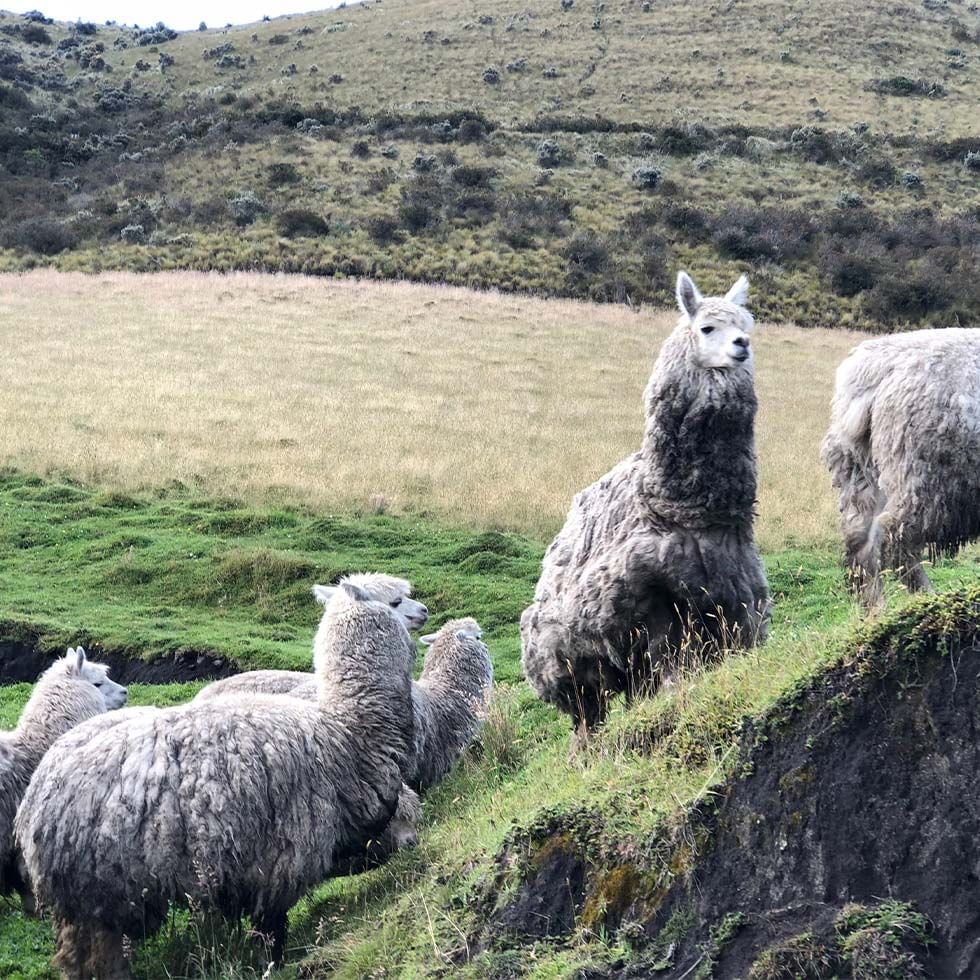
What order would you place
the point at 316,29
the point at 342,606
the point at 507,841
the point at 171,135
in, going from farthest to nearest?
1. the point at 316,29
2. the point at 171,135
3. the point at 342,606
4. the point at 507,841

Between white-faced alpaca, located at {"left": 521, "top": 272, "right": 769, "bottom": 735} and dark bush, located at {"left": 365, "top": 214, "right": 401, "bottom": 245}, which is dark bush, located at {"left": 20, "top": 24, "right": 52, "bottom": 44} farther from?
white-faced alpaca, located at {"left": 521, "top": 272, "right": 769, "bottom": 735}

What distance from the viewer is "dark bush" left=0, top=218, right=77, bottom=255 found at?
45719mm

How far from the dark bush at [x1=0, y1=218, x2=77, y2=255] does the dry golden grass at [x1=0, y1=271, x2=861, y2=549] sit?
426 cm

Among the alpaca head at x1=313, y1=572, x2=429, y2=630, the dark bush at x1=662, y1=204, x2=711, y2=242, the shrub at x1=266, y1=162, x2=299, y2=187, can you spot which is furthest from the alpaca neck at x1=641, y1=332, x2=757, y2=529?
the shrub at x1=266, y1=162, x2=299, y2=187

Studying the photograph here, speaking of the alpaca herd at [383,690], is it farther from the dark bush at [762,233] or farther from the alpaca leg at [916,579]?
the dark bush at [762,233]

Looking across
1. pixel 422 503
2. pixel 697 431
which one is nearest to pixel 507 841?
pixel 697 431

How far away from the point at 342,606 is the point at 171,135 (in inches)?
2305

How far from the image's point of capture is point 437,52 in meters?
76.2

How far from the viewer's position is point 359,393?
91.0ft

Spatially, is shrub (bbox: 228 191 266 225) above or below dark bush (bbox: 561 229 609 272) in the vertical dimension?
above

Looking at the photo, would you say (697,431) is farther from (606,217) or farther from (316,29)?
(316,29)

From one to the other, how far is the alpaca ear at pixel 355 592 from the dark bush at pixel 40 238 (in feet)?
138

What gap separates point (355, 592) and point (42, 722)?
8.89 ft

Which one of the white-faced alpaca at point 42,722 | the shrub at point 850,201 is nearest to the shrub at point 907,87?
the shrub at point 850,201
